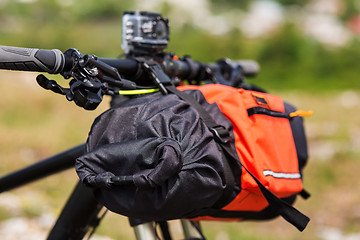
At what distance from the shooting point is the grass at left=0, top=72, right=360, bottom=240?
3648 millimetres

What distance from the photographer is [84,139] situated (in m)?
4.86

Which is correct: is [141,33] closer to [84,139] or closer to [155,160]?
[155,160]

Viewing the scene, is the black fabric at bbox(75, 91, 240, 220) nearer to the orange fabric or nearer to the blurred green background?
the orange fabric

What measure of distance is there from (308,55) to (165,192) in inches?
370

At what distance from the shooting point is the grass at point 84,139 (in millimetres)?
3648

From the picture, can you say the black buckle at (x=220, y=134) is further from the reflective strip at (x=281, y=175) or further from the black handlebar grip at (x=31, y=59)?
the black handlebar grip at (x=31, y=59)

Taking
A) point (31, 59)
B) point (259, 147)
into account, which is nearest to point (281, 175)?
point (259, 147)

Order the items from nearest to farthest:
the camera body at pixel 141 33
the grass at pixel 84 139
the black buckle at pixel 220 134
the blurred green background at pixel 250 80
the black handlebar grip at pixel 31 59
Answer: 1. the black handlebar grip at pixel 31 59
2. the black buckle at pixel 220 134
3. the camera body at pixel 141 33
4. the grass at pixel 84 139
5. the blurred green background at pixel 250 80

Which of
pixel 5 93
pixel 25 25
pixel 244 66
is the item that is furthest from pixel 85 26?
pixel 244 66

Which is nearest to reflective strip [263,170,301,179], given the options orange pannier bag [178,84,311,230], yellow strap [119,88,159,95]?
orange pannier bag [178,84,311,230]

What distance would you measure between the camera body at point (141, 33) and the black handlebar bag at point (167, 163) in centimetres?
22

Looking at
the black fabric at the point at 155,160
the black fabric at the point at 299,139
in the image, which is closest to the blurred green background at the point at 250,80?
the black fabric at the point at 155,160

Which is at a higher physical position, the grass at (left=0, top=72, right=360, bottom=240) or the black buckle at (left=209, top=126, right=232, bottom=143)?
the black buckle at (left=209, top=126, right=232, bottom=143)

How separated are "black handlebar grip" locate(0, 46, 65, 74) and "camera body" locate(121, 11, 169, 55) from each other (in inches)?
14.4
